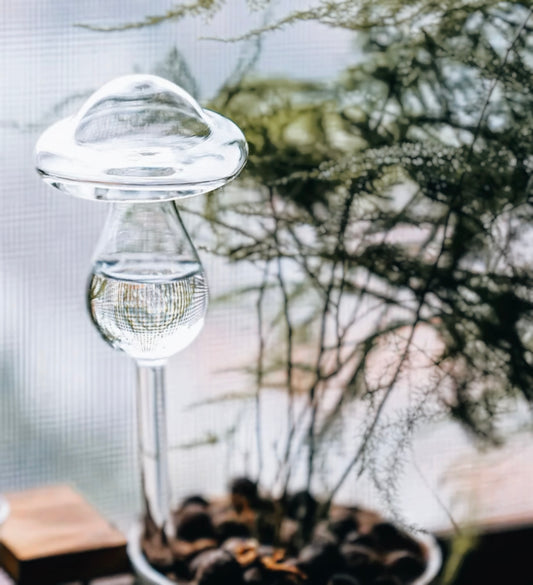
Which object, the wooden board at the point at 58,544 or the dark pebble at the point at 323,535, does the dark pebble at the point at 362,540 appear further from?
the wooden board at the point at 58,544

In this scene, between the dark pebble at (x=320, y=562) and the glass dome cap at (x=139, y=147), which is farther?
the dark pebble at (x=320, y=562)

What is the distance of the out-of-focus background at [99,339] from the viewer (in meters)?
0.69

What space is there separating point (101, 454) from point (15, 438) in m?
0.07

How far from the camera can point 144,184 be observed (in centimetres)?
54

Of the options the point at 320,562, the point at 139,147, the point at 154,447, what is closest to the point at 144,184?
the point at 139,147

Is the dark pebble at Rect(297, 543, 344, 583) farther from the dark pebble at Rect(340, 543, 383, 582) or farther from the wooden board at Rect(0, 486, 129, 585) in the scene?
the wooden board at Rect(0, 486, 129, 585)

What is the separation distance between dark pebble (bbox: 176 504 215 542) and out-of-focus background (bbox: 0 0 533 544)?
0.18 ft


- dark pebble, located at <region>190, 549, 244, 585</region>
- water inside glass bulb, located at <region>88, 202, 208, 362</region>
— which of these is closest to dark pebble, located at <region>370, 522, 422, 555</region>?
dark pebble, located at <region>190, 549, 244, 585</region>

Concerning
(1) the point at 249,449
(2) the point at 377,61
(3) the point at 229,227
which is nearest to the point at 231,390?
(1) the point at 249,449

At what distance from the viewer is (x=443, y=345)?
28.1 inches

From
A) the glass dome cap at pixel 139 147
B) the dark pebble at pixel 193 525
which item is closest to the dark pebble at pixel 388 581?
the dark pebble at pixel 193 525

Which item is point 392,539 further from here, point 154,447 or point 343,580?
point 154,447

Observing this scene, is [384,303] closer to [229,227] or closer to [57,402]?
[229,227]

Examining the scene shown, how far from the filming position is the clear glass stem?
66 centimetres
